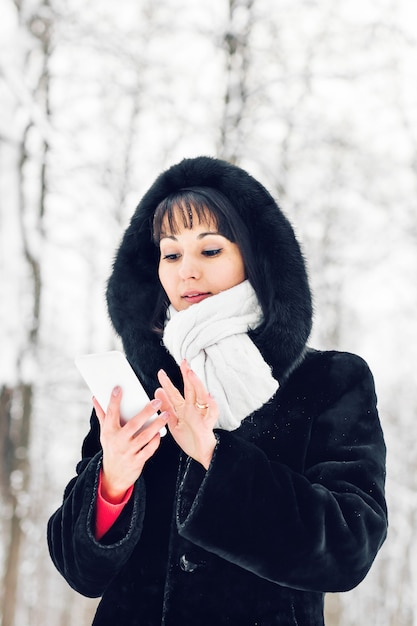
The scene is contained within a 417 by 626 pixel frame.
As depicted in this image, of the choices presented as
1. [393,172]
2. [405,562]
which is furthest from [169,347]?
[405,562]

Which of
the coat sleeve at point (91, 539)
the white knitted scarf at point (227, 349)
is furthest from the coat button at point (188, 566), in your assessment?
the white knitted scarf at point (227, 349)

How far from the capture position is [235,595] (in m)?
1.66

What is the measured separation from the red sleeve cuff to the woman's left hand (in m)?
0.24

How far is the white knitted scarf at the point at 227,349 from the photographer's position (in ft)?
5.82

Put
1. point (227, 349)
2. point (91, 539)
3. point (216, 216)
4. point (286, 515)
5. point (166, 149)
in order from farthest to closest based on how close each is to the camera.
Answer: point (166, 149) → point (216, 216) → point (227, 349) → point (91, 539) → point (286, 515)

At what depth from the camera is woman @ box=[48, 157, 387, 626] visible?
1.55 meters

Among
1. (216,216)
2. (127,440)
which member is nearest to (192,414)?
(127,440)

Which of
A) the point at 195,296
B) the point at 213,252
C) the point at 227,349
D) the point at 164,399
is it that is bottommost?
the point at 164,399

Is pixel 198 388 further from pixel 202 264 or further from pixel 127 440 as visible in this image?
pixel 202 264

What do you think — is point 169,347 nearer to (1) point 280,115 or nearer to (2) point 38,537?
(1) point 280,115

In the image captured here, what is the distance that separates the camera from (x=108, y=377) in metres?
1.63

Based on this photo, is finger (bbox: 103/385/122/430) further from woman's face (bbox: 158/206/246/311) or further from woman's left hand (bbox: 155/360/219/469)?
woman's face (bbox: 158/206/246/311)

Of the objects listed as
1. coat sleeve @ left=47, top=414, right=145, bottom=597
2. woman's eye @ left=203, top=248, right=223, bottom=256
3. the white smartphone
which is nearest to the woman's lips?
woman's eye @ left=203, top=248, right=223, bottom=256

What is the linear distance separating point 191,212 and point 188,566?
0.94 meters
